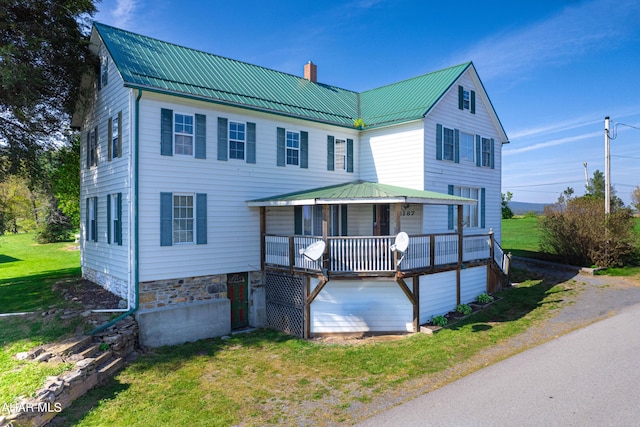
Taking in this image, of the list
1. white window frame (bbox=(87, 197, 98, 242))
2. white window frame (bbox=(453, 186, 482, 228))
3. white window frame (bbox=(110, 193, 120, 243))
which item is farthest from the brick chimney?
white window frame (bbox=(87, 197, 98, 242))

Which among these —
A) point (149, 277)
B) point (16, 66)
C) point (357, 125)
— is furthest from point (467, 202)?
point (16, 66)

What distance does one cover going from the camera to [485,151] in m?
18.4

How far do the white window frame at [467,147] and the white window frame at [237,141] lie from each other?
31.0ft

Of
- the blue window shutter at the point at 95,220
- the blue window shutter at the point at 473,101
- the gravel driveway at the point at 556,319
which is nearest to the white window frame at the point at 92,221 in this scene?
the blue window shutter at the point at 95,220

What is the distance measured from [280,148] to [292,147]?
1.93 feet

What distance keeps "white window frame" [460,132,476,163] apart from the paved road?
30.3 feet

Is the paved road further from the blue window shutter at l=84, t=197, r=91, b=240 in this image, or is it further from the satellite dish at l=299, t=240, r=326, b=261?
the blue window shutter at l=84, t=197, r=91, b=240

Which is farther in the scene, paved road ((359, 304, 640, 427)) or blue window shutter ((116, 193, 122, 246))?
blue window shutter ((116, 193, 122, 246))

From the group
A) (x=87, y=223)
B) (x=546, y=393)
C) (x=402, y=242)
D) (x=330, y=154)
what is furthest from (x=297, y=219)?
(x=546, y=393)

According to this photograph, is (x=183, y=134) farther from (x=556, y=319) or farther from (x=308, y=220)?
(x=556, y=319)

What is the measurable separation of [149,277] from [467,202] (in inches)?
420

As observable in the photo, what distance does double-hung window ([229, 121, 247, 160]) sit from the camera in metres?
13.3

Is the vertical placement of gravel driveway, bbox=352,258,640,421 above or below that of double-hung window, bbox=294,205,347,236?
below

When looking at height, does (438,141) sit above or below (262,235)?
above
